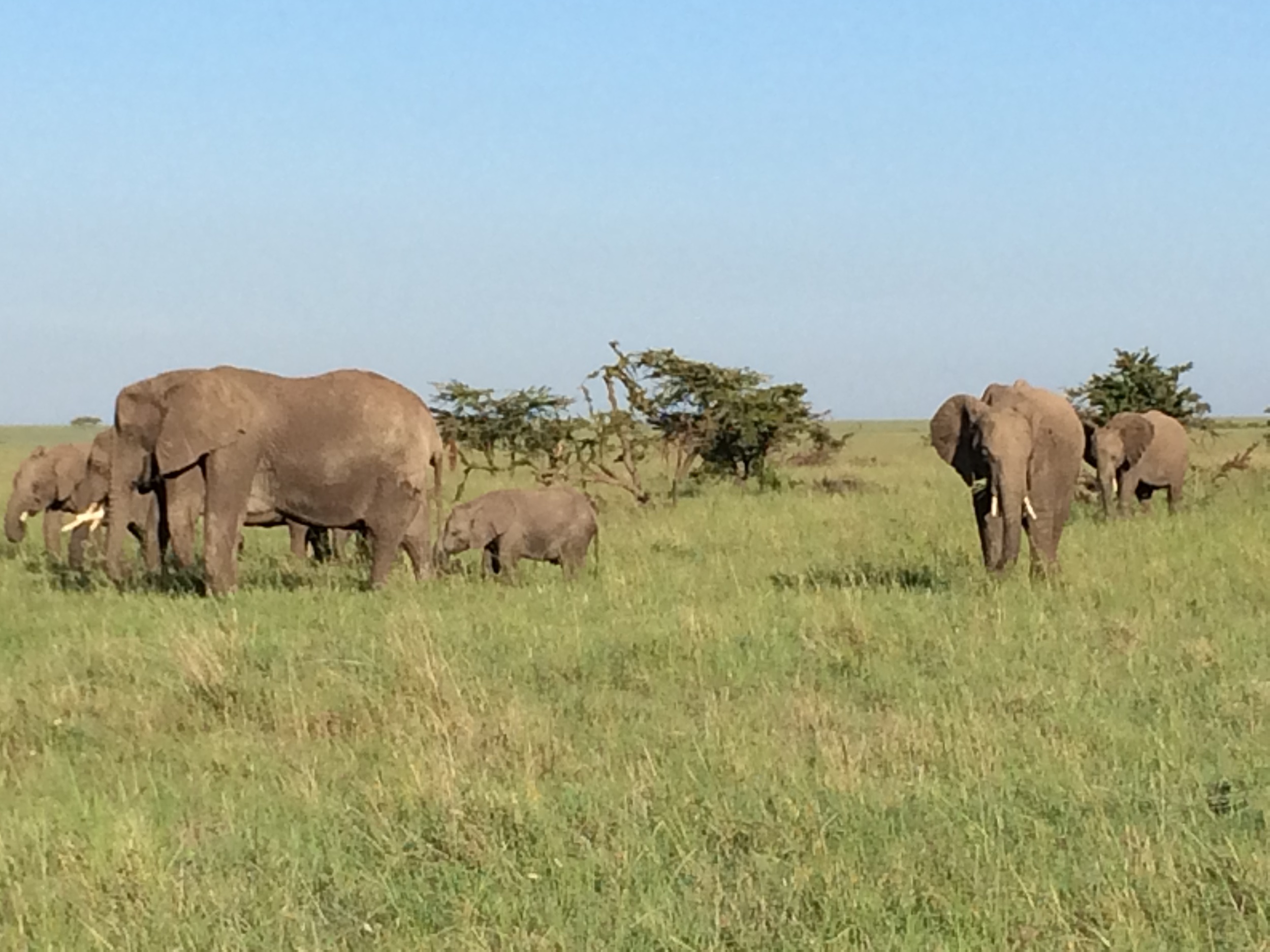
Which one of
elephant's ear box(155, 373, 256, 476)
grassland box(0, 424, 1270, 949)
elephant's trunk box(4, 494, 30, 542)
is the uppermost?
elephant's ear box(155, 373, 256, 476)

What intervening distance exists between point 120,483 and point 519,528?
395 centimetres

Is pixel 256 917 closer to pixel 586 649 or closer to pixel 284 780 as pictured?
pixel 284 780

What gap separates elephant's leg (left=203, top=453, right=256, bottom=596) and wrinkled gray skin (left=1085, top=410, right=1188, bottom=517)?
12160 millimetres

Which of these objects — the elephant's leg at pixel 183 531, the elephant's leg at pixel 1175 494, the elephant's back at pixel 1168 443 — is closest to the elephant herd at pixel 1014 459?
the elephant's leg at pixel 183 531

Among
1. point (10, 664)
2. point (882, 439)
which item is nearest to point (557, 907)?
point (10, 664)

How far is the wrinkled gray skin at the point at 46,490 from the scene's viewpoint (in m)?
17.6

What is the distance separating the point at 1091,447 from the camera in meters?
20.8

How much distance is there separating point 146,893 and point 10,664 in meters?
4.98

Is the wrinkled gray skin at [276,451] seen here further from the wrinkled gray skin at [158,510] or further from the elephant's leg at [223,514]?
the wrinkled gray skin at [158,510]

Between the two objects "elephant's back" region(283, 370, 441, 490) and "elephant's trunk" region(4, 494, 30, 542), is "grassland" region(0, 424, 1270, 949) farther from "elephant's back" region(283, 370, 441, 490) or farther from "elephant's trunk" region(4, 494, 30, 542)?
"elephant's trunk" region(4, 494, 30, 542)

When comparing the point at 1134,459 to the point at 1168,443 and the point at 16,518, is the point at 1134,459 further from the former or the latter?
the point at 16,518

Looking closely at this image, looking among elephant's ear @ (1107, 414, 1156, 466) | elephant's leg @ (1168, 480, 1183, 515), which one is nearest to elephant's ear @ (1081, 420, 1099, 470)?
elephant's ear @ (1107, 414, 1156, 466)

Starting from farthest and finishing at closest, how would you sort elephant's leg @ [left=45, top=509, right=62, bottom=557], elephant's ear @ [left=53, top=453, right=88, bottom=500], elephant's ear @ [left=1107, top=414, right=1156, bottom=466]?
elephant's ear @ [left=1107, top=414, right=1156, bottom=466] → elephant's ear @ [left=53, top=453, right=88, bottom=500] → elephant's leg @ [left=45, top=509, right=62, bottom=557]

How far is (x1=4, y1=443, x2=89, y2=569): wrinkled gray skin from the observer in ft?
57.8
